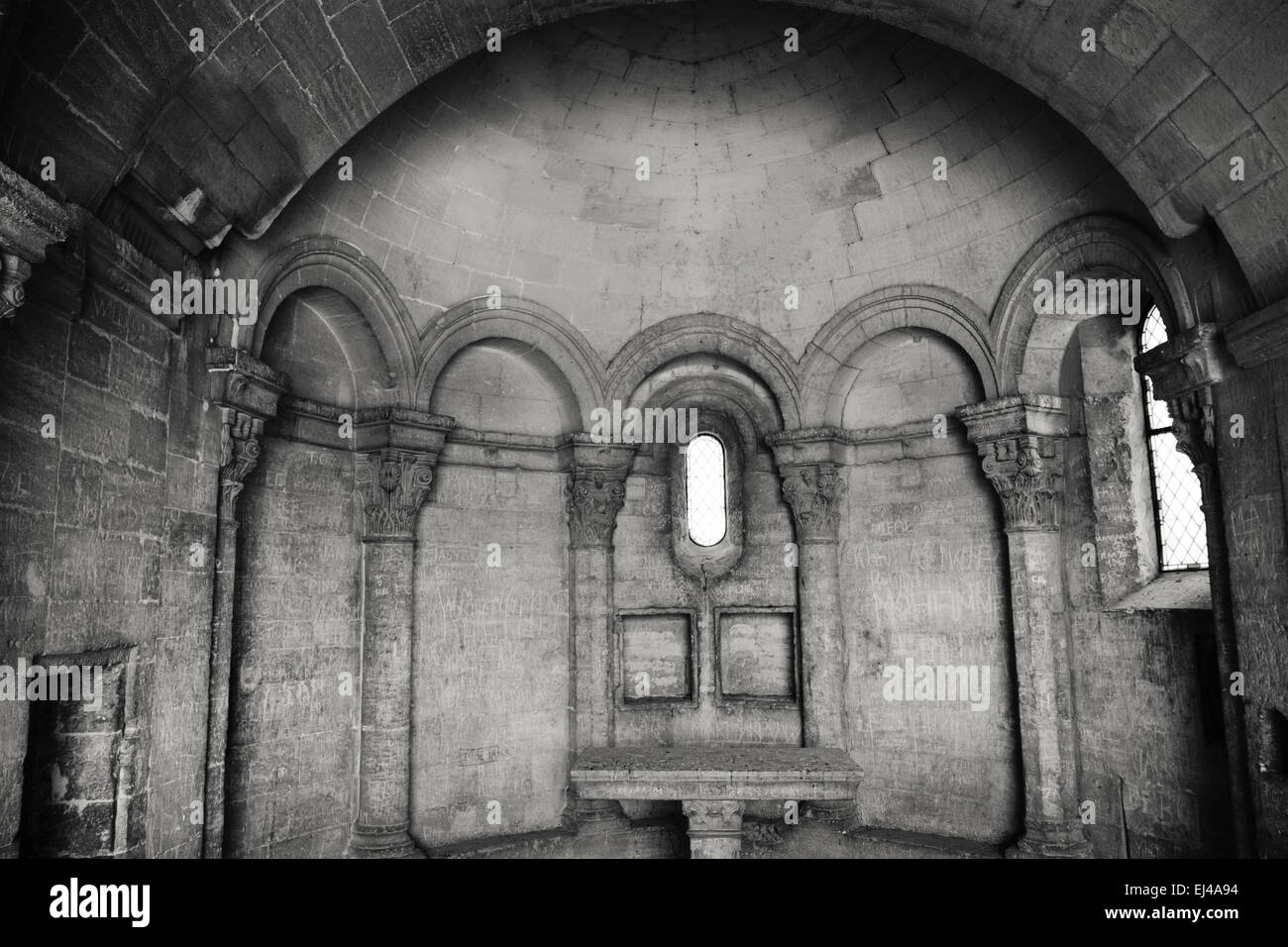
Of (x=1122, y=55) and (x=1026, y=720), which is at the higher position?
(x=1122, y=55)

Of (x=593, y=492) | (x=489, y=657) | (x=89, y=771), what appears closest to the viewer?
(x=89, y=771)

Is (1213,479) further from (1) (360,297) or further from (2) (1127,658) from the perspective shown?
(1) (360,297)

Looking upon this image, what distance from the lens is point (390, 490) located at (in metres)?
8.63

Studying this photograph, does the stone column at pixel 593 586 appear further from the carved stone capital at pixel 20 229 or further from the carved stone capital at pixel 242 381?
the carved stone capital at pixel 20 229

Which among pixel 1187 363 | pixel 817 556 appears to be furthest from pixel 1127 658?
pixel 1187 363

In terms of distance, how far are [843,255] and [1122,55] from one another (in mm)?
3915

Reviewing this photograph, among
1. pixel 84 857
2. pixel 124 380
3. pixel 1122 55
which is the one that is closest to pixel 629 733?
pixel 84 857

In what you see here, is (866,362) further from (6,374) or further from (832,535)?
(6,374)

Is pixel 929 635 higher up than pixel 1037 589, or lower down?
lower down

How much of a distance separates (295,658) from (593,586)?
301cm

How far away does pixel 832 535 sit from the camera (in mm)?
9609

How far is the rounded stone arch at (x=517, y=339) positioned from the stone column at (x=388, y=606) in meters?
0.45

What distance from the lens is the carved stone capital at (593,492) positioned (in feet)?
31.6

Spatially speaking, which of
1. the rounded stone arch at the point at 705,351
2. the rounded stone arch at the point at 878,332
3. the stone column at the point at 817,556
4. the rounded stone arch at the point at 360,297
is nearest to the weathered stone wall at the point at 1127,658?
the rounded stone arch at the point at 878,332
